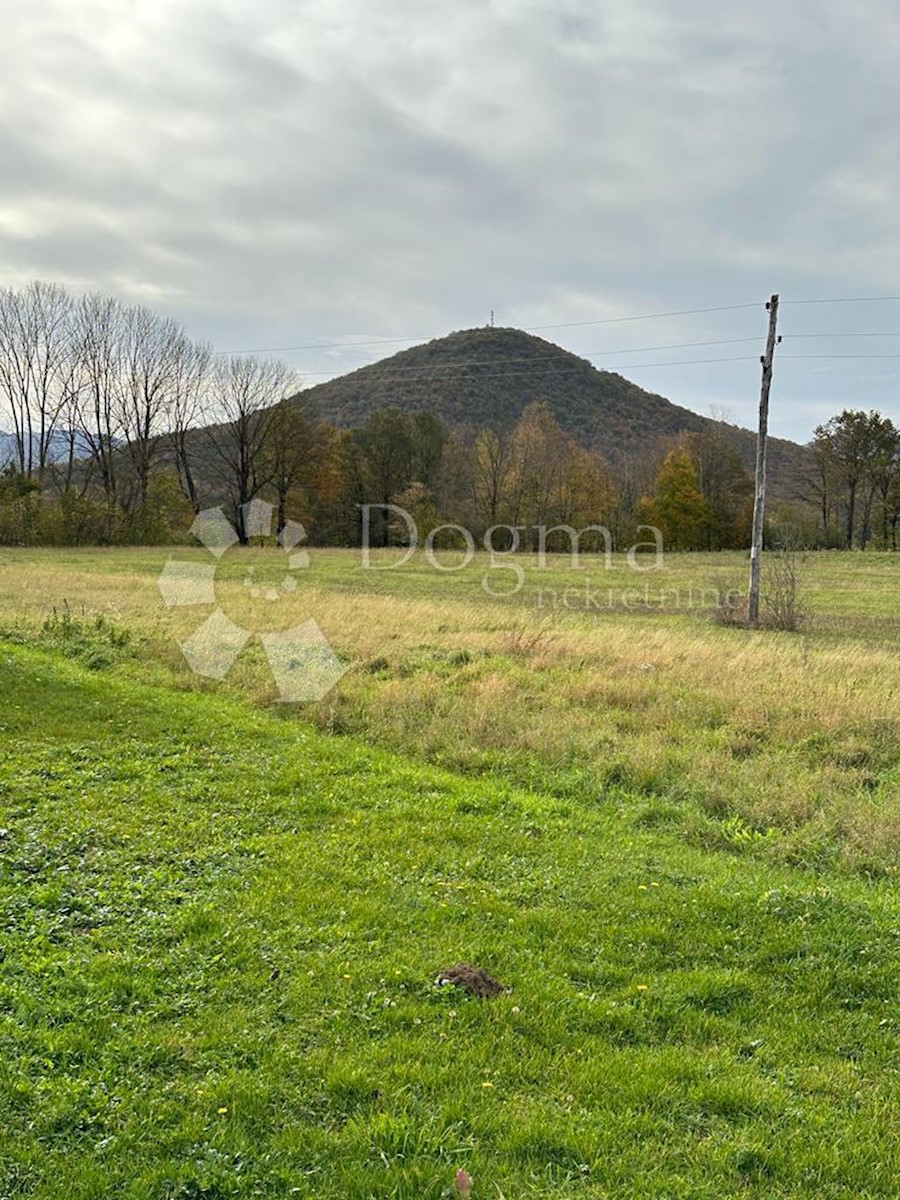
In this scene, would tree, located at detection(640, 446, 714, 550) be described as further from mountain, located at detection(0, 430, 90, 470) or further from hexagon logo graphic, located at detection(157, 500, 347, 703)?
mountain, located at detection(0, 430, 90, 470)

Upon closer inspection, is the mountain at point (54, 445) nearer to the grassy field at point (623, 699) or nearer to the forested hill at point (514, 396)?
the forested hill at point (514, 396)

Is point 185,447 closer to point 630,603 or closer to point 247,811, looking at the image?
point 630,603

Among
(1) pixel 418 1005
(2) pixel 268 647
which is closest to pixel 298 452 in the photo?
(2) pixel 268 647

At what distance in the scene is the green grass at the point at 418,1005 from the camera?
2992 mm

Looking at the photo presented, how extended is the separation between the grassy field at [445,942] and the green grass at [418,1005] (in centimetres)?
2

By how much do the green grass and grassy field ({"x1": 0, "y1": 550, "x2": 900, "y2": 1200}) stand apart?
2cm

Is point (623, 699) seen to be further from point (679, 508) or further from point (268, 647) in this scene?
point (679, 508)

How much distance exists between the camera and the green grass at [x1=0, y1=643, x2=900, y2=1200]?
2.99 metres

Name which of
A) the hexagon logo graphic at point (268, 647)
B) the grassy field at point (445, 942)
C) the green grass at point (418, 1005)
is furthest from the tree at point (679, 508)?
the green grass at point (418, 1005)

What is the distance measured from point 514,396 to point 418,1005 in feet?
281

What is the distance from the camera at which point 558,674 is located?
12.4 meters

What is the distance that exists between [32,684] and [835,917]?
9.76 meters

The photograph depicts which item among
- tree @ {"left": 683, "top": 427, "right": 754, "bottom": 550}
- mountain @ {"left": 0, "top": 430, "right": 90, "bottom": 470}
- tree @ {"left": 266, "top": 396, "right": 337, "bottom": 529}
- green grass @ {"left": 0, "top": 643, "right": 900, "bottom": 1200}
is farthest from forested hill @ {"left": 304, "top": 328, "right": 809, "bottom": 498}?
green grass @ {"left": 0, "top": 643, "right": 900, "bottom": 1200}

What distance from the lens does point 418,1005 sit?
3.98 m
